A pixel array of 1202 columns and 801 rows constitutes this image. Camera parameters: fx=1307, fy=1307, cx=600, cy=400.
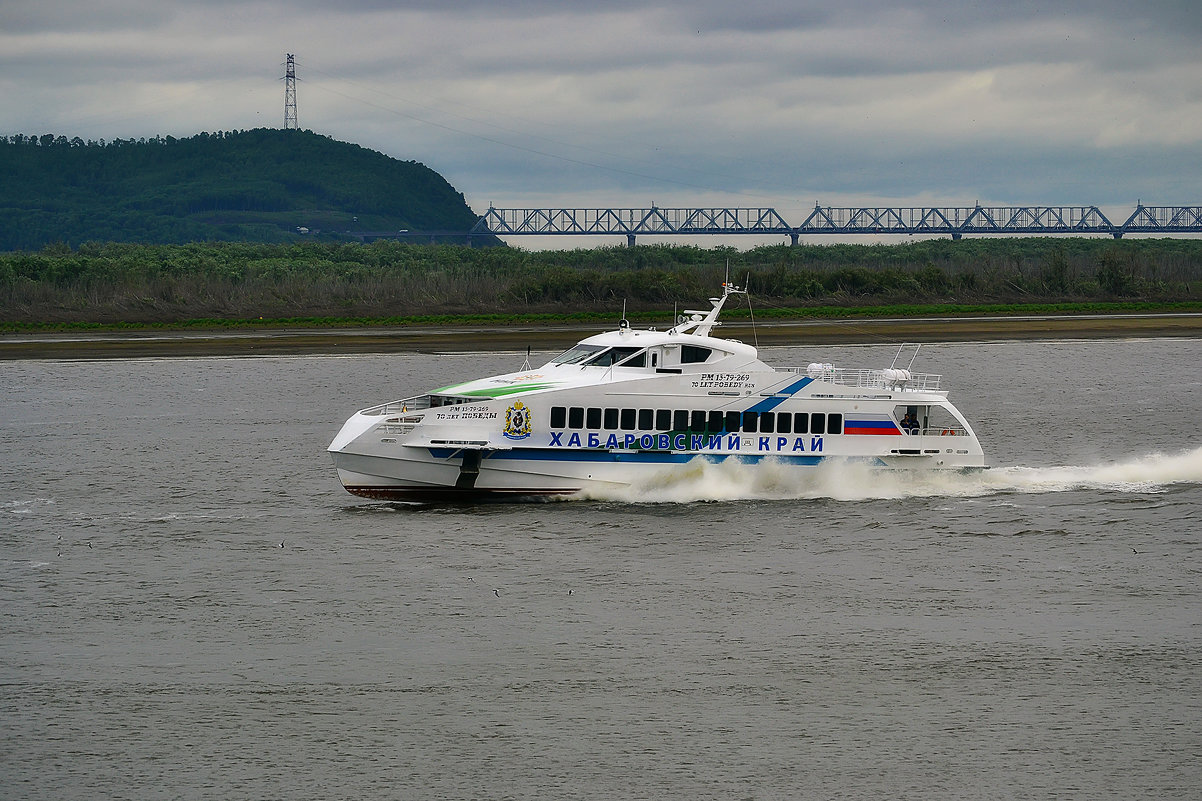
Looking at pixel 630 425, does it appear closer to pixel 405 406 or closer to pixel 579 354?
pixel 579 354

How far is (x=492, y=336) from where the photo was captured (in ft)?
244

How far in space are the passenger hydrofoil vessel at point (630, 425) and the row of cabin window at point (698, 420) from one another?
0.02m

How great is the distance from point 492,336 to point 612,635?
53355mm

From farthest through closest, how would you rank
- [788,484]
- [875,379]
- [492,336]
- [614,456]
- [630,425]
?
1. [492,336]
2. [875,379]
3. [788,484]
4. [614,456]
5. [630,425]

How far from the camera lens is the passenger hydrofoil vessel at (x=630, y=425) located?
3016cm

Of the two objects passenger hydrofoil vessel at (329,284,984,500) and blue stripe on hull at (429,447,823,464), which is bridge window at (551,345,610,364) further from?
blue stripe on hull at (429,447,823,464)

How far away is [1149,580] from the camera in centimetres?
2494

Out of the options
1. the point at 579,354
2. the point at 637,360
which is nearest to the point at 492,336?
the point at 579,354

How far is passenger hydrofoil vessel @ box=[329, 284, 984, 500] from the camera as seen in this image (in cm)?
3016

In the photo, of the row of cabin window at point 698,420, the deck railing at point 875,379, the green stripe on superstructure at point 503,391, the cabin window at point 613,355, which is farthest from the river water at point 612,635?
the cabin window at point 613,355

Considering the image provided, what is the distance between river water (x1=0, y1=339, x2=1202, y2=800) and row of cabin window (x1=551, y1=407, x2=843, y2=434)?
1.17 metres

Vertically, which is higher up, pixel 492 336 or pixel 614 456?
pixel 492 336

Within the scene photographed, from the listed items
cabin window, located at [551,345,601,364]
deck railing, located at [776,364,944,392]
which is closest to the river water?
deck railing, located at [776,364,944,392]

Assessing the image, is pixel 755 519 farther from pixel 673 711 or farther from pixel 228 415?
pixel 228 415
